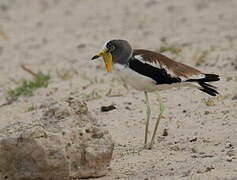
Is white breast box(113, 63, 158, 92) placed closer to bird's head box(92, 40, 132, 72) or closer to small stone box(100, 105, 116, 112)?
bird's head box(92, 40, 132, 72)

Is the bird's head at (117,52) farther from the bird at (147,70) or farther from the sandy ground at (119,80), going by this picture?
the sandy ground at (119,80)

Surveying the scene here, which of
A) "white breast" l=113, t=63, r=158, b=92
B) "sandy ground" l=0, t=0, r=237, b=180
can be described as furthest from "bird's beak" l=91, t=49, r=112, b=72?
"sandy ground" l=0, t=0, r=237, b=180

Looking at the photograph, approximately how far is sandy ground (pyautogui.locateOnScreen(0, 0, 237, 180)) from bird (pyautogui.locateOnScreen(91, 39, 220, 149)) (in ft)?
1.42

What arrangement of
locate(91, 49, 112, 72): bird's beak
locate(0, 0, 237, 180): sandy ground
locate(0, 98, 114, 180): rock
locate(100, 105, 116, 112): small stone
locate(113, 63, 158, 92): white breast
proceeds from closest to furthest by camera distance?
1. locate(0, 98, 114, 180): rock
2. locate(0, 0, 237, 180): sandy ground
3. locate(113, 63, 158, 92): white breast
4. locate(91, 49, 112, 72): bird's beak
5. locate(100, 105, 116, 112): small stone

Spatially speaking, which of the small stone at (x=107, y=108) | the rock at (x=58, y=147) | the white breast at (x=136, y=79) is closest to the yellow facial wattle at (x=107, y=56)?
the white breast at (x=136, y=79)

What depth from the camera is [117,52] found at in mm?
6078

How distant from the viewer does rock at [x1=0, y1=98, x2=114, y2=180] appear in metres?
4.97

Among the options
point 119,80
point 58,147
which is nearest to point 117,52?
point 58,147

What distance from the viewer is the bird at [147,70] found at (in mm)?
5961

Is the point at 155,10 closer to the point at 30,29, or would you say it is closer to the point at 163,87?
the point at 30,29

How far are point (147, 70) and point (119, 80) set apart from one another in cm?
286

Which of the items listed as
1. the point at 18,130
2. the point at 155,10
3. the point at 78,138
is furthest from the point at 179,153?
the point at 155,10

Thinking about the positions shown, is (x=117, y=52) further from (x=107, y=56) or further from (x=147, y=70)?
(x=147, y=70)

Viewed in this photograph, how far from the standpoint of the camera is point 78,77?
936 centimetres
